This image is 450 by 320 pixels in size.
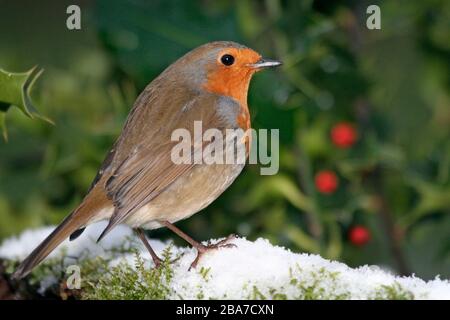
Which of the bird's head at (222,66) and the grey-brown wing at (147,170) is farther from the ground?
the bird's head at (222,66)

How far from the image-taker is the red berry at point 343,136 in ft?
14.4

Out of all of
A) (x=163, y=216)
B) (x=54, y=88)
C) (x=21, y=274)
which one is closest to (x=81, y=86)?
(x=54, y=88)

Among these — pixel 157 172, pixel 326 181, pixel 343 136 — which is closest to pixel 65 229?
pixel 157 172

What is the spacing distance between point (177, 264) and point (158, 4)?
5.97 ft

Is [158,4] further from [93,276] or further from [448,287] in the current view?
[448,287]

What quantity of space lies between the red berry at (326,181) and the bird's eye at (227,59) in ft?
2.79

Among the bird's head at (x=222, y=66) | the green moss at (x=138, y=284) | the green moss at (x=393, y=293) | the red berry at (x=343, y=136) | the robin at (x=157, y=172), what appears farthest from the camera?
the red berry at (x=343, y=136)

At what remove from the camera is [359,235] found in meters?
4.49

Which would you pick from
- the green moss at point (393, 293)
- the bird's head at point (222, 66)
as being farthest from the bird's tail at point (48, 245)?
the green moss at point (393, 293)

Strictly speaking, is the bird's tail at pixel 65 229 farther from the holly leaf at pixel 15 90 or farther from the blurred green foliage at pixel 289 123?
the blurred green foliage at pixel 289 123

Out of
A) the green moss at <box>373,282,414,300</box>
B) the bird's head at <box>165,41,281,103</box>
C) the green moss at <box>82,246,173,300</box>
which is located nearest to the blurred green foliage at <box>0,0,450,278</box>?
the bird's head at <box>165,41,281,103</box>

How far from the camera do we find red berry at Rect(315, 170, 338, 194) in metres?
4.31

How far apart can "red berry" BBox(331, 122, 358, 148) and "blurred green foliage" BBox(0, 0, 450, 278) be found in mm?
30

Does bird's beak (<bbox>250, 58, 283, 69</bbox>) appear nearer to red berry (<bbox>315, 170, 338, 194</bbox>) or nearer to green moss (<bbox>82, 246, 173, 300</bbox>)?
red berry (<bbox>315, 170, 338, 194</bbox>)
